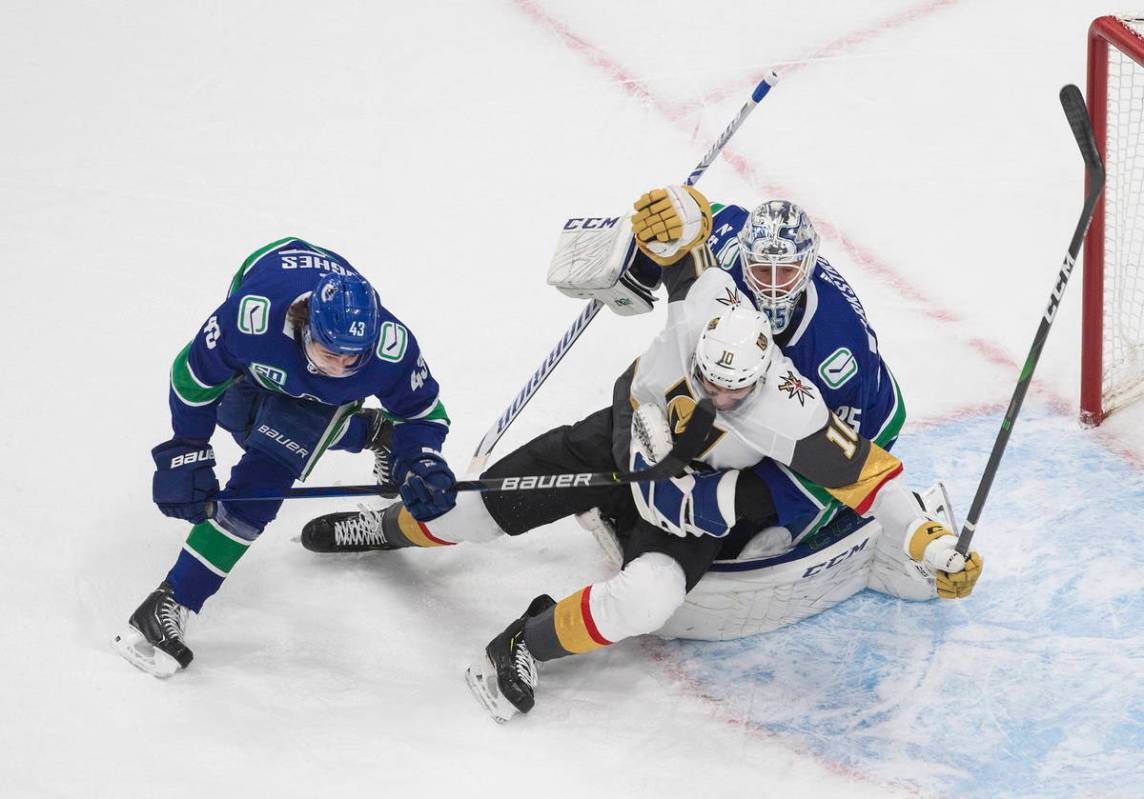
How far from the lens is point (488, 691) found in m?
3.68

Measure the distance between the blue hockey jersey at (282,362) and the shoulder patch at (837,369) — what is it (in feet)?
3.03

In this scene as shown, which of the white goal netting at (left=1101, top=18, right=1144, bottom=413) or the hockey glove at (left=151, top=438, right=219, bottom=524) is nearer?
the hockey glove at (left=151, top=438, right=219, bottom=524)

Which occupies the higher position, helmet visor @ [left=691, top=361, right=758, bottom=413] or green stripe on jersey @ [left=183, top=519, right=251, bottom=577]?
helmet visor @ [left=691, top=361, right=758, bottom=413]

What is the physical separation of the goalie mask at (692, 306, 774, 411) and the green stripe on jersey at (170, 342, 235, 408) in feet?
3.74

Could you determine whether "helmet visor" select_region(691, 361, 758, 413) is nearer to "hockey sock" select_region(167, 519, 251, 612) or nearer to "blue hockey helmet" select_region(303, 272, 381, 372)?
"blue hockey helmet" select_region(303, 272, 381, 372)

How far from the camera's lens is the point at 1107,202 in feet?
14.0

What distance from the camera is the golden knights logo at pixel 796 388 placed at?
11.1 ft

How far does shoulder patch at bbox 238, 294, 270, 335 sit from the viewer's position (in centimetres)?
349

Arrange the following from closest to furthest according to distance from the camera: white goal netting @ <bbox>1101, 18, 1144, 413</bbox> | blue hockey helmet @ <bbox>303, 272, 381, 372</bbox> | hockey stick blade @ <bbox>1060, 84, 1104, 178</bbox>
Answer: hockey stick blade @ <bbox>1060, 84, 1104, 178</bbox> < blue hockey helmet @ <bbox>303, 272, 381, 372</bbox> < white goal netting @ <bbox>1101, 18, 1144, 413</bbox>

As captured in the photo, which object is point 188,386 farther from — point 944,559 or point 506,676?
point 944,559

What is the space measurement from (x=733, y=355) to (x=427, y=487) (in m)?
0.83

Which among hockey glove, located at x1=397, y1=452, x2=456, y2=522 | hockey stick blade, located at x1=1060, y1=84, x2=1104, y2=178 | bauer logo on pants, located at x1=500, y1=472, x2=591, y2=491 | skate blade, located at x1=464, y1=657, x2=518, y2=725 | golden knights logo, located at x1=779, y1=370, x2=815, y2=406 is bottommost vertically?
skate blade, located at x1=464, y1=657, x2=518, y2=725

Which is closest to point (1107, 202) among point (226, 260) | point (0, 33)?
point (226, 260)

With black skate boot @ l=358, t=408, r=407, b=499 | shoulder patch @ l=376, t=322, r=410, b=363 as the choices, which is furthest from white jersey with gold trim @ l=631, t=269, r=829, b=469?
black skate boot @ l=358, t=408, r=407, b=499
